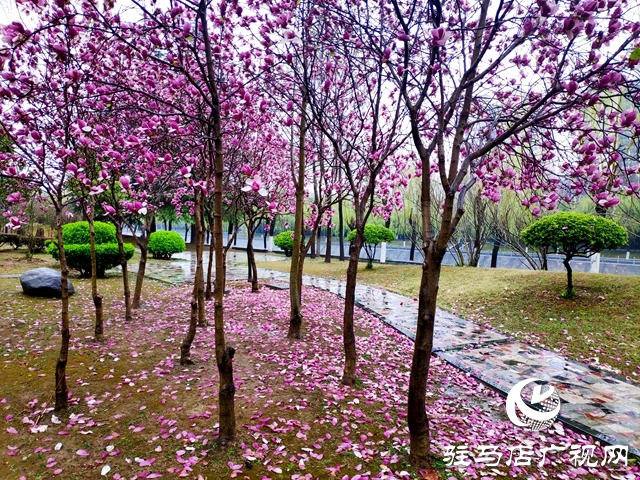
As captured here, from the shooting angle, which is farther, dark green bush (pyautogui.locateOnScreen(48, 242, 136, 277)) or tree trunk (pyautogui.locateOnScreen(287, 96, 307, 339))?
dark green bush (pyautogui.locateOnScreen(48, 242, 136, 277))

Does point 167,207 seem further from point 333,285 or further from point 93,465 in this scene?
point 93,465

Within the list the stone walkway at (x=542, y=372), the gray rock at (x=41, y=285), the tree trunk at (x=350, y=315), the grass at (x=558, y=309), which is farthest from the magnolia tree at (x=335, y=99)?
the gray rock at (x=41, y=285)

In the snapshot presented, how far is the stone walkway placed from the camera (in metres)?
3.40

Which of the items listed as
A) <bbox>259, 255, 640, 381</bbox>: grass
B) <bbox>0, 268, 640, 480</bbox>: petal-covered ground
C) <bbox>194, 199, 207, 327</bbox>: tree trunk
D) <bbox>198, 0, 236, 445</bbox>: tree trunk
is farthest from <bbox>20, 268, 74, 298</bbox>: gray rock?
<bbox>259, 255, 640, 381</bbox>: grass

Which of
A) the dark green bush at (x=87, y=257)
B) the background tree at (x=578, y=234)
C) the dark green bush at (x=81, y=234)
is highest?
the background tree at (x=578, y=234)

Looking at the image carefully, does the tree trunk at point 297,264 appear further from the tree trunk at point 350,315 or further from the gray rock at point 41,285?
the gray rock at point 41,285

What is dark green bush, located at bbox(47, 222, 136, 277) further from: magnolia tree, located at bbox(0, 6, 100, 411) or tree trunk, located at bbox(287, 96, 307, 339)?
tree trunk, located at bbox(287, 96, 307, 339)

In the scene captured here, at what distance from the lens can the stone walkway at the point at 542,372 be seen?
3.40 meters

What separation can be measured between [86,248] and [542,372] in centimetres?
1051

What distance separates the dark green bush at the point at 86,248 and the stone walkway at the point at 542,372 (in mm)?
7236

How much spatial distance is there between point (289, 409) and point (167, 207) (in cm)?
1952

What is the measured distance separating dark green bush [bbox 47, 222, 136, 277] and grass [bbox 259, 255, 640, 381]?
786 centimetres

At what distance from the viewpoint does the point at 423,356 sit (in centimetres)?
259

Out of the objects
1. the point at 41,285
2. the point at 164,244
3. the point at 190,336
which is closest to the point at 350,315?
the point at 190,336
